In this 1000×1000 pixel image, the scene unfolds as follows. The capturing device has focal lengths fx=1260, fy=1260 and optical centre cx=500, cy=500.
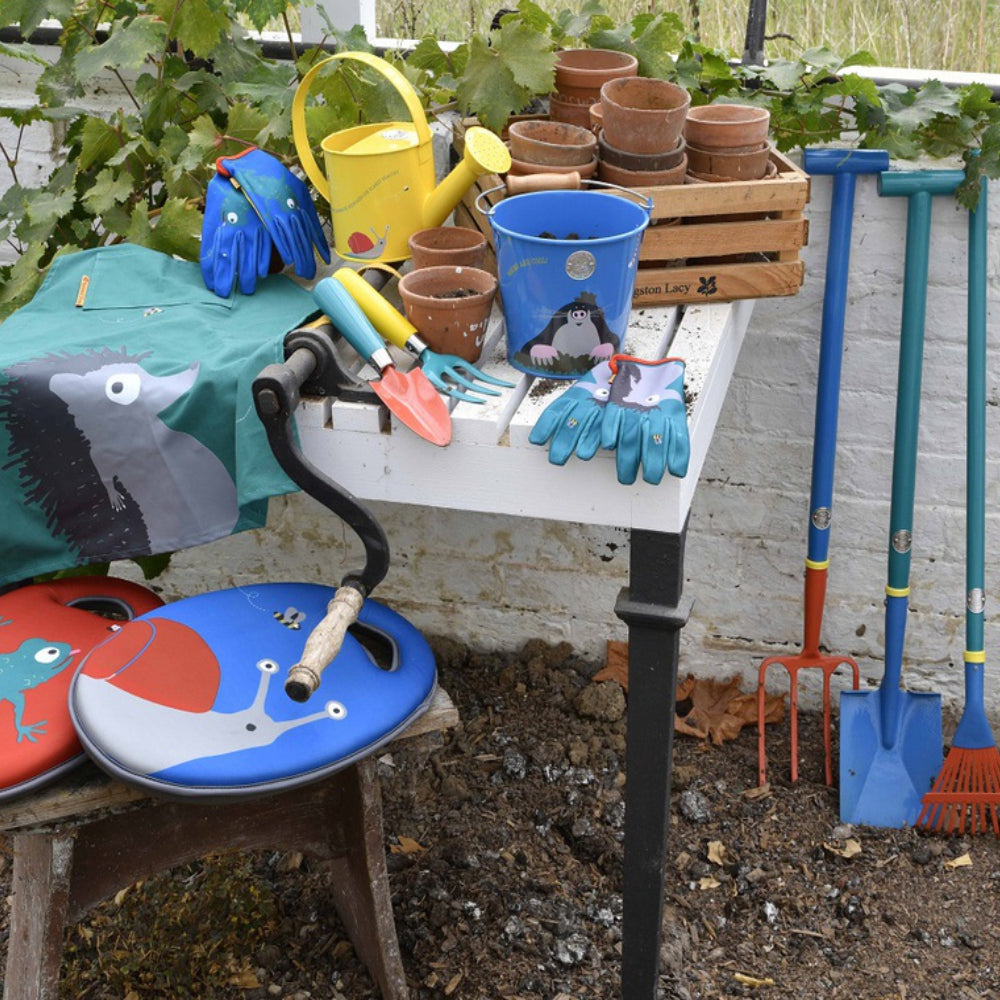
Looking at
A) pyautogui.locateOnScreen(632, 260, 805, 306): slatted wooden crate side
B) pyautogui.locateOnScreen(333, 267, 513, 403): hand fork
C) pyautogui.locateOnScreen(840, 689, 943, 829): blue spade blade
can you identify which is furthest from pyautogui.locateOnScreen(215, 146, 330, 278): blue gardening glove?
pyautogui.locateOnScreen(840, 689, 943, 829): blue spade blade

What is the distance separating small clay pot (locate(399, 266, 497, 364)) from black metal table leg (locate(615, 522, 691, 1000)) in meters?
0.33

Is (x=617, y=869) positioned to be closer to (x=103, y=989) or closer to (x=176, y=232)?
(x=103, y=989)

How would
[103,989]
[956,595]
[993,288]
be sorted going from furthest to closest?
[956,595] < [993,288] < [103,989]

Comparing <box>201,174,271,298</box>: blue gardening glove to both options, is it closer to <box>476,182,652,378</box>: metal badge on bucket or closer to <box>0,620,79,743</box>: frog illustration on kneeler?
<box>476,182,652,378</box>: metal badge on bucket

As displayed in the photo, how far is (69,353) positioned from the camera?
5.44ft

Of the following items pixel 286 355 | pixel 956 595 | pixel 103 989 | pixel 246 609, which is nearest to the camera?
pixel 286 355

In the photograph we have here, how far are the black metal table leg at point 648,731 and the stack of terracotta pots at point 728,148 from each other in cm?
59

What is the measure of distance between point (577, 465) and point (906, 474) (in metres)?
1.13

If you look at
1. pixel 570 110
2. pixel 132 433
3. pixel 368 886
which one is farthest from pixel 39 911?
pixel 570 110

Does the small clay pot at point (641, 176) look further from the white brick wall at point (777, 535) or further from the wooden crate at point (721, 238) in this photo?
the white brick wall at point (777, 535)

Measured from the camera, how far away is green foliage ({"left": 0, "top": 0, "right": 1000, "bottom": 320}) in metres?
1.98

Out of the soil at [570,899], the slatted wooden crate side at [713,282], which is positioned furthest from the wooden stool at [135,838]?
the slatted wooden crate side at [713,282]

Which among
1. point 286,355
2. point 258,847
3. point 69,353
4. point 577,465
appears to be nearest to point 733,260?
→ point 577,465

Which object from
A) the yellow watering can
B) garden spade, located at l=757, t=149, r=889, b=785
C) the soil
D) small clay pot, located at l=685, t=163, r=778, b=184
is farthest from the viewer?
garden spade, located at l=757, t=149, r=889, b=785
